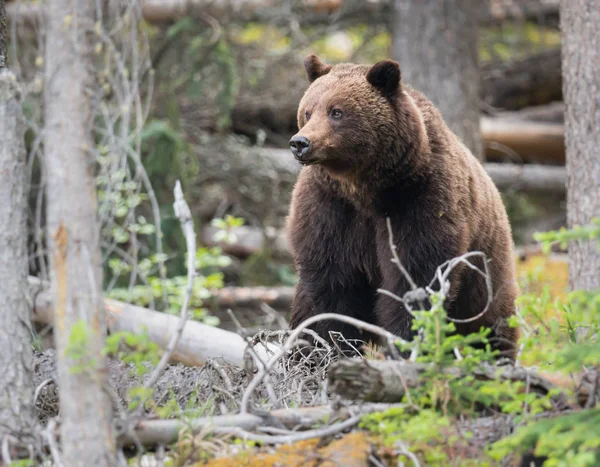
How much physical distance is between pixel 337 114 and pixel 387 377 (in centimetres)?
228

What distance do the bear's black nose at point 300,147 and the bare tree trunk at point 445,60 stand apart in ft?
17.6

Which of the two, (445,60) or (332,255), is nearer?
(332,255)

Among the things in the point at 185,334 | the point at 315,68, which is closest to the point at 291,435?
the point at 315,68

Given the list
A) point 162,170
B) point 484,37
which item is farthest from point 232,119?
point 484,37

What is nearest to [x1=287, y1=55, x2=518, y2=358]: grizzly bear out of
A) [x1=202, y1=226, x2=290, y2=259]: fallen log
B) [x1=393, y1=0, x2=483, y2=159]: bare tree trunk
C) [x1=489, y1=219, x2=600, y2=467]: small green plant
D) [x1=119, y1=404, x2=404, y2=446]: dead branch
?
[x1=119, y1=404, x2=404, y2=446]: dead branch

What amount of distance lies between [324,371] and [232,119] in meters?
8.43

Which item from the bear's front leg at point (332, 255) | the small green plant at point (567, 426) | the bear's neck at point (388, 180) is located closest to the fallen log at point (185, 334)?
the bear's front leg at point (332, 255)

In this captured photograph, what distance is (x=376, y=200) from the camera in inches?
215

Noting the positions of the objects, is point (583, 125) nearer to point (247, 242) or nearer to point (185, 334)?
point (185, 334)

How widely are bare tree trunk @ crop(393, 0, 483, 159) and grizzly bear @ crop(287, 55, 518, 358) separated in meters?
4.50

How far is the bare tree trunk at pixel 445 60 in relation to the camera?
10.2 metres

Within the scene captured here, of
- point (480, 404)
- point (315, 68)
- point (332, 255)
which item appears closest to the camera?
point (480, 404)

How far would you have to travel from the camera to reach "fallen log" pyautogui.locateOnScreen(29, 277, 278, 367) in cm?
670

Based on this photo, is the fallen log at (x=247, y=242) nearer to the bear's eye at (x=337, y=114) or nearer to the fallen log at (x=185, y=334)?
→ the fallen log at (x=185, y=334)
